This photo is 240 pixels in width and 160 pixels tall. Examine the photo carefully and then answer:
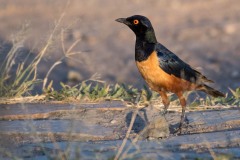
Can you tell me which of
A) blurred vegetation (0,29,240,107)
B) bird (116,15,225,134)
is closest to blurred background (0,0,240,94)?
blurred vegetation (0,29,240,107)

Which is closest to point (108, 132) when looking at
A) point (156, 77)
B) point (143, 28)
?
point (156, 77)

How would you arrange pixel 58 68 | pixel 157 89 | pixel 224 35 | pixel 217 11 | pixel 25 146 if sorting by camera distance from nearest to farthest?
pixel 25 146 < pixel 157 89 < pixel 58 68 < pixel 224 35 < pixel 217 11

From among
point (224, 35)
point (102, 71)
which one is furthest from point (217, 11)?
point (102, 71)

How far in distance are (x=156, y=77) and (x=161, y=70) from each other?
0.11 meters

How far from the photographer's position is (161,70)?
24.5 ft

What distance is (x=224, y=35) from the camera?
14.5 meters

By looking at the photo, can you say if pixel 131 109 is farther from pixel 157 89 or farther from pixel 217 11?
pixel 217 11

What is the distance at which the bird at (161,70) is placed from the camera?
742cm

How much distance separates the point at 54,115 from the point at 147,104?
3.28ft

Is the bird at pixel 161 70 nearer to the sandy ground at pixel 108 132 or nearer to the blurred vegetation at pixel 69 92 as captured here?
the sandy ground at pixel 108 132

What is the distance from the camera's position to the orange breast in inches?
291

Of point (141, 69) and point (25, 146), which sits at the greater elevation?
point (141, 69)

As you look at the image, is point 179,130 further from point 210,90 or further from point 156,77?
point 210,90

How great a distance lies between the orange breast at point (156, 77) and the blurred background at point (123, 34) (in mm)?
3892
